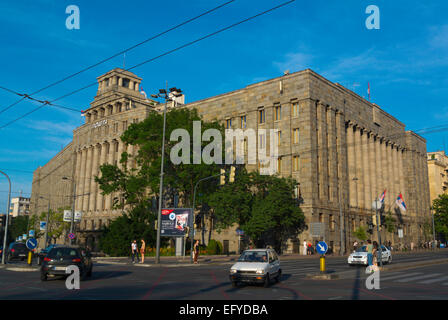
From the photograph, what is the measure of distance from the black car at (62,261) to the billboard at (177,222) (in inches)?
648

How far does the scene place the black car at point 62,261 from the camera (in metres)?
16.4

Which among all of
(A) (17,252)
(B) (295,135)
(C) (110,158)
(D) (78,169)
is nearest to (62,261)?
(A) (17,252)

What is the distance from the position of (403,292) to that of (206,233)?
44285 millimetres

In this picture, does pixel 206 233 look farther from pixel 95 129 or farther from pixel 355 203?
pixel 95 129

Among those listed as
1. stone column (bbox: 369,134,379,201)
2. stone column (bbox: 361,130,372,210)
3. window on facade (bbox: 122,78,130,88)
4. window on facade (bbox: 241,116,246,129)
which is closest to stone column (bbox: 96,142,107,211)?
window on facade (bbox: 122,78,130,88)

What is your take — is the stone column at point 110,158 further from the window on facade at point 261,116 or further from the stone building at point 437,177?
the stone building at point 437,177

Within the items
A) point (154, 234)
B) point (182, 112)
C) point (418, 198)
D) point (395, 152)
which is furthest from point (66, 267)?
point (418, 198)

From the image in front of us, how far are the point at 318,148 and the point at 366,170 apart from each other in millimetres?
15248

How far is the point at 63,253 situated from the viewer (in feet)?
56.2

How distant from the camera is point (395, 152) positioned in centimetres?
7456

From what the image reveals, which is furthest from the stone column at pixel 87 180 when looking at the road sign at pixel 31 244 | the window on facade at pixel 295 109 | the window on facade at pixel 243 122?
the road sign at pixel 31 244

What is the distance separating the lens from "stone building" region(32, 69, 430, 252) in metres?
50.8
